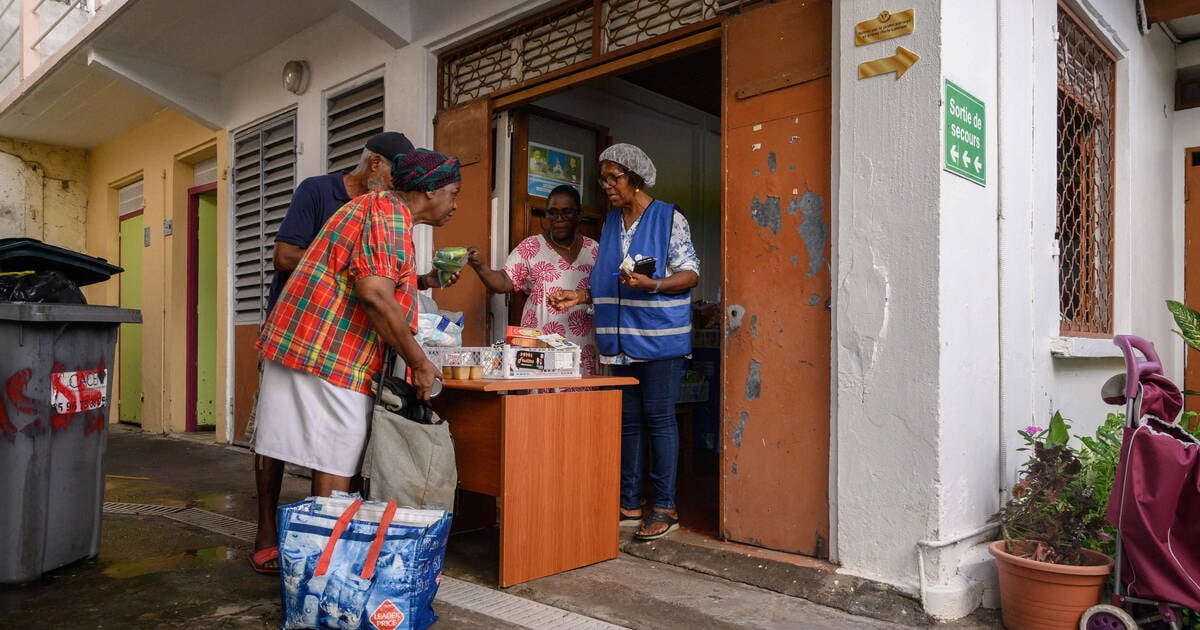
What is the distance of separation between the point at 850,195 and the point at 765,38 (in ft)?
2.96

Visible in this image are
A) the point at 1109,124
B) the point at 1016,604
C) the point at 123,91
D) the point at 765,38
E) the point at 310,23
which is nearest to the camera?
the point at 1016,604

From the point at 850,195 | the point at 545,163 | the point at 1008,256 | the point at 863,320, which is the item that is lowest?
the point at 863,320

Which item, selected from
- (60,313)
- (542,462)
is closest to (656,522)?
(542,462)

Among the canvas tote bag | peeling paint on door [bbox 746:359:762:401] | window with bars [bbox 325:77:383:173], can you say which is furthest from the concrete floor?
window with bars [bbox 325:77:383:173]

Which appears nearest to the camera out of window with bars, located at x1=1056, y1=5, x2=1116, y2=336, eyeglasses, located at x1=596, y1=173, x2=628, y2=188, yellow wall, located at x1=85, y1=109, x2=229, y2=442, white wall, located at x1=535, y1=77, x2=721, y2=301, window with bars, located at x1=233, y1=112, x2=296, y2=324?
eyeglasses, located at x1=596, y1=173, x2=628, y2=188

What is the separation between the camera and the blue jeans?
4.00 metres

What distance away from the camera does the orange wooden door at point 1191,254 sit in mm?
5727

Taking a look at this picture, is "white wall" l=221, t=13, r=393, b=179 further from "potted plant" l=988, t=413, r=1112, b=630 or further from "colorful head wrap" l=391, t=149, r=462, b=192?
"potted plant" l=988, t=413, r=1112, b=630

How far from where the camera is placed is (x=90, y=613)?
9.66ft

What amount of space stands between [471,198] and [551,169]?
1.96 feet

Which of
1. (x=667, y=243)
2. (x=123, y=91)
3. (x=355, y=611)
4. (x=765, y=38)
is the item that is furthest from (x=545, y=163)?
(x=123, y=91)

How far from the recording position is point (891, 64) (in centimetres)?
317

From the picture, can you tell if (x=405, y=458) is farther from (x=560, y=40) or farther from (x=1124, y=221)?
(x=1124, y=221)

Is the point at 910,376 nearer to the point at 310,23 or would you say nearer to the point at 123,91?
the point at 310,23
